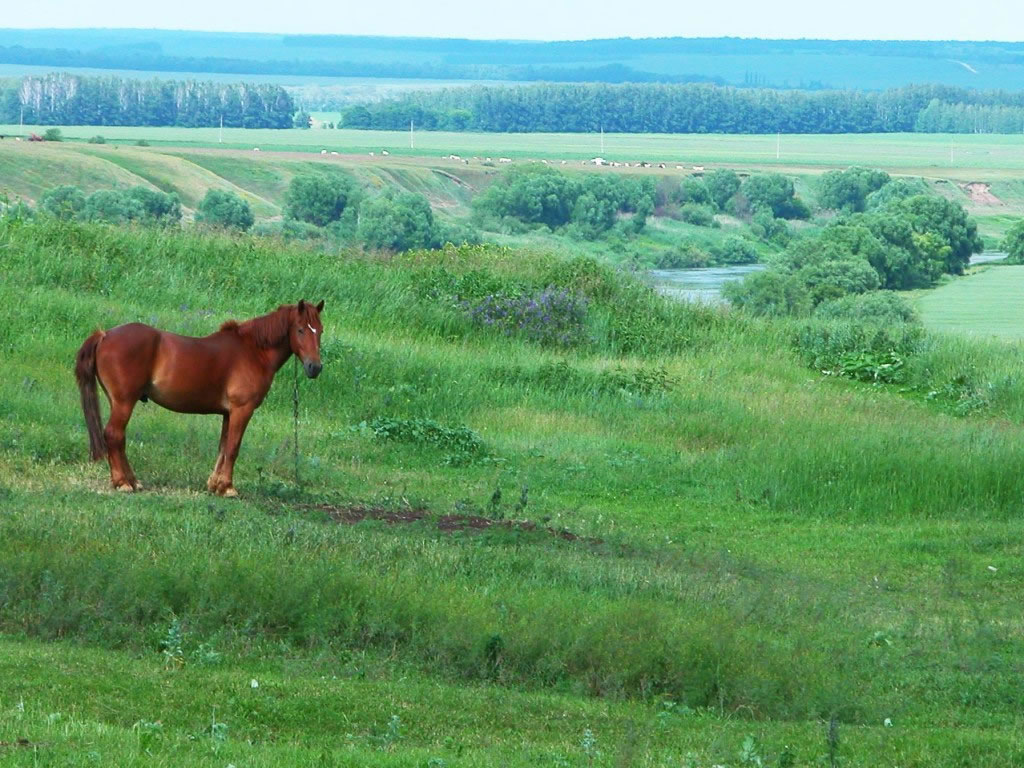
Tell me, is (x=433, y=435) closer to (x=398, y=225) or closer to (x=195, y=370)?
(x=195, y=370)

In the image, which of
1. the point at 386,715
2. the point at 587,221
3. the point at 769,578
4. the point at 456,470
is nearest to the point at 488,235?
the point at 587,221

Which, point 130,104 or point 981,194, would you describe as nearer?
point 981,194

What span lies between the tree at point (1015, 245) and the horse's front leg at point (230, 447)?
164 feet

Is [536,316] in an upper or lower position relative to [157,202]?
upper

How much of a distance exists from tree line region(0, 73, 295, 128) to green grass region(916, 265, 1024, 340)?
9900 centimetres

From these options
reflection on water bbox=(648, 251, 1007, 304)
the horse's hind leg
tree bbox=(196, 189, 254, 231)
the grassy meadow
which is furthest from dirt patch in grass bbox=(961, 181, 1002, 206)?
the horse's hind leg

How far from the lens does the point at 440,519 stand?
12961 millimetres

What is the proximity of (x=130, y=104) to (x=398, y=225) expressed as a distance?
99372mm

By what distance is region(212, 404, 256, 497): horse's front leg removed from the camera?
13.0 m

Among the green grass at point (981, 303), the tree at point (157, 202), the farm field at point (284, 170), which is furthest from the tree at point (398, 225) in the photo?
the green grass at point (981, 303)

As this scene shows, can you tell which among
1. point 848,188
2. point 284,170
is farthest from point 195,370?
point 848,188

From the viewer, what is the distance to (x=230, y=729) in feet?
23.6

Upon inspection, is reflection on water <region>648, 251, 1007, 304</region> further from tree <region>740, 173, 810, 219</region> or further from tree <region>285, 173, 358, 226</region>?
tree <region>740, 173, 810, 219</region>

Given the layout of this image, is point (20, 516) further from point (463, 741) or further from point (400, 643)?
point (463, 741)
